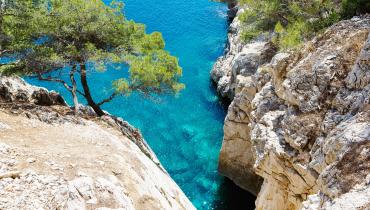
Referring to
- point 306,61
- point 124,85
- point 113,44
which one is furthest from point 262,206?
point 113,44

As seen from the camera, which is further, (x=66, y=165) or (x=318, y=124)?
(x=318, y=124)

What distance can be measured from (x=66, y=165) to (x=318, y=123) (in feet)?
31.7

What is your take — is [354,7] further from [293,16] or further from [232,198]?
[232,198]

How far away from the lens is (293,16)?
24.1 meters

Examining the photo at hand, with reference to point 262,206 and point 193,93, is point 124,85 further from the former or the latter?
point 193,93

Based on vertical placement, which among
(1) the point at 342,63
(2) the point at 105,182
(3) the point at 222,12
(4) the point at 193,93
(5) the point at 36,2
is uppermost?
(3) the point at 222,12

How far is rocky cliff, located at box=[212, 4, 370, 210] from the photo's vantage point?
38.6 ft

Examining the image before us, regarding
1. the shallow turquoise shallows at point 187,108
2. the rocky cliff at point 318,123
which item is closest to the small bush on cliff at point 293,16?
the rocky cliff at point 318,123

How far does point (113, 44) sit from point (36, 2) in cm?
420

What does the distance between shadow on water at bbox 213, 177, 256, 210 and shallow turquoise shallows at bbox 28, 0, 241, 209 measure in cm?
14

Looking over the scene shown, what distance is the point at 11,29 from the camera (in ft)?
61.2

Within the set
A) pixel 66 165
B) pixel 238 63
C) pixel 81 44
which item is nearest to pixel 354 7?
pixel 238 63

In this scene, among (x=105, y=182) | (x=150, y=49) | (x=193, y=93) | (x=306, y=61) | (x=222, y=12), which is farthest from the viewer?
(x=222, y=12)

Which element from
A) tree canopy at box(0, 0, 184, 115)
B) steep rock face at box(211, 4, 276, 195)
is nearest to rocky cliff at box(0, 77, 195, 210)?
tree canopy at box(0, 0, 184, 115)
